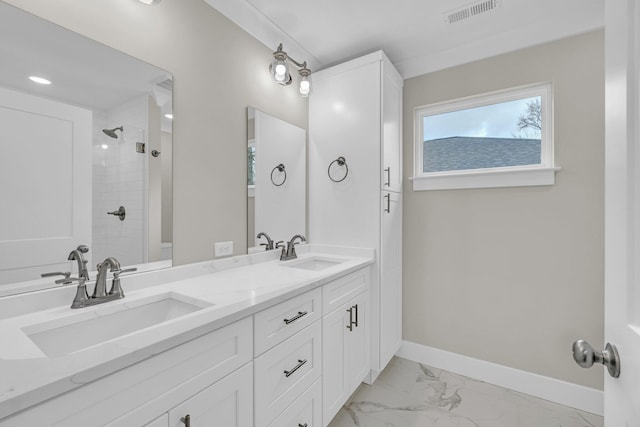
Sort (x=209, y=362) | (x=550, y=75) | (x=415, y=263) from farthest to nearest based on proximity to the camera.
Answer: (x=415, y=263) < (x=550, y=75) < (x=209, y=362)

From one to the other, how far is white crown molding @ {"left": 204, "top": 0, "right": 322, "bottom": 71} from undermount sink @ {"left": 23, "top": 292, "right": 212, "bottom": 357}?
1644 millimetres

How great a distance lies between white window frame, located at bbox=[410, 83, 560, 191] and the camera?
202 cm

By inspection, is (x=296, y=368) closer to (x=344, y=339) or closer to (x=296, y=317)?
(x=296, y=317)

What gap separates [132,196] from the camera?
135cm

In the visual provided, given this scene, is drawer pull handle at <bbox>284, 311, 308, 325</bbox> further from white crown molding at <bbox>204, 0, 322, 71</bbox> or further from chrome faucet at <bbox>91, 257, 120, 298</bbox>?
white crown molding at <bbox>204, 0, 322, 71</bbox>

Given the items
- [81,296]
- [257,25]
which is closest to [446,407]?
[81,296]

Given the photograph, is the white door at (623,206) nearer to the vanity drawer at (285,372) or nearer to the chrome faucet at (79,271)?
the vanity drawer at (285,372)

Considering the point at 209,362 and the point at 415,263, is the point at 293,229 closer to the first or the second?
the point at 415,263

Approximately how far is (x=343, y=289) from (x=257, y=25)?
182cm

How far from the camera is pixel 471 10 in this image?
6.18ft

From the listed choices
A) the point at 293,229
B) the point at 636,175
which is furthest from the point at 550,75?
the point at 293,229

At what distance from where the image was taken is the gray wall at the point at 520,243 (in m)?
1.88

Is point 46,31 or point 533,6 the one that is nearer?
point 46,31

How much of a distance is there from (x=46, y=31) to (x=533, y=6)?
2606mm
